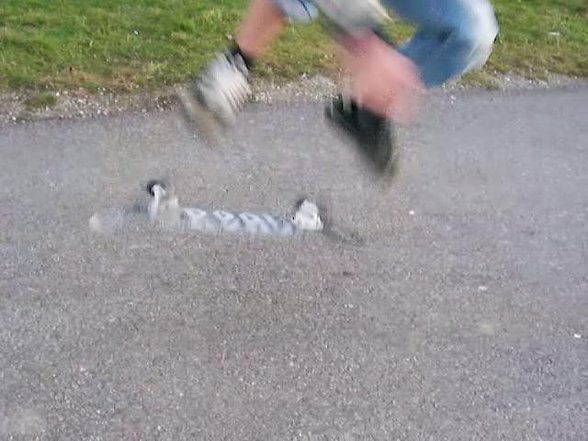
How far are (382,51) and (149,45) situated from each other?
3.29 metres

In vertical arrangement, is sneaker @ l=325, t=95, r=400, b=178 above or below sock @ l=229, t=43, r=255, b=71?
above

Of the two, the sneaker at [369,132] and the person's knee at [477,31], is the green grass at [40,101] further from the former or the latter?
the person's knee at [477,31]

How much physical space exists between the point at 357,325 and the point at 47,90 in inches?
103

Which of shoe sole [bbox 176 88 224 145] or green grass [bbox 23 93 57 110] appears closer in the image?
shoe sole [bbox 176 88 224 145]

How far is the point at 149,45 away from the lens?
6383mm

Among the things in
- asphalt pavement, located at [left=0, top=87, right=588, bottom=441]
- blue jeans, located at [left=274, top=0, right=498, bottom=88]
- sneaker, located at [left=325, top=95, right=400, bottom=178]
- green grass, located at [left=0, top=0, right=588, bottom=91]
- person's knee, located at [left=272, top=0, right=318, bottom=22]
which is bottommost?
green grass, located at [left=0, top=0, right=588, bottom=91]

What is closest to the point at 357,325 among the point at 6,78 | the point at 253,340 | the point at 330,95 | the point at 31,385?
the point at 253,340

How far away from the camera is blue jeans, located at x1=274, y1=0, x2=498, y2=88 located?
326 centimetres

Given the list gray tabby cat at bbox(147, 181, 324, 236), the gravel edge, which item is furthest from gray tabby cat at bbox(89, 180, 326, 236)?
the gravel edge

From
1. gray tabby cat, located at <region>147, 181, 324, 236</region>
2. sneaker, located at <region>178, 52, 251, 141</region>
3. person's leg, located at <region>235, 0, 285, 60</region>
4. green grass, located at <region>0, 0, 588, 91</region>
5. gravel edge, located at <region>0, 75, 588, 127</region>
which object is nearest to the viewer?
person's leg, located at <region>235, 0, 285, 60</region>

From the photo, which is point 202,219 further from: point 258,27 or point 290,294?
point 258,27

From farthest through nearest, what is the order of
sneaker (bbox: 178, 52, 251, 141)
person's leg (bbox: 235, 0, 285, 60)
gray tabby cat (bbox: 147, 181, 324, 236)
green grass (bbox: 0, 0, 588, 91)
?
green grass (bbox: 0, 0, 588, 91) → gray tabby cat (bbox: 147, 181, 324, 236) → sneaker (bbox: 178, 52, 251, 141) → person's leg (bbox: 235, 0, 285, 60)

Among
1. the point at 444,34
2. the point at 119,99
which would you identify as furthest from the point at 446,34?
the point at 119,99

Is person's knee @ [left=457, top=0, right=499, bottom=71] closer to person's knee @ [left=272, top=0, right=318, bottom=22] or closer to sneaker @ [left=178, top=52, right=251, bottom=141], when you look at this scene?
person's knee @ [left=272, top=0, right=318, bottom=22]
